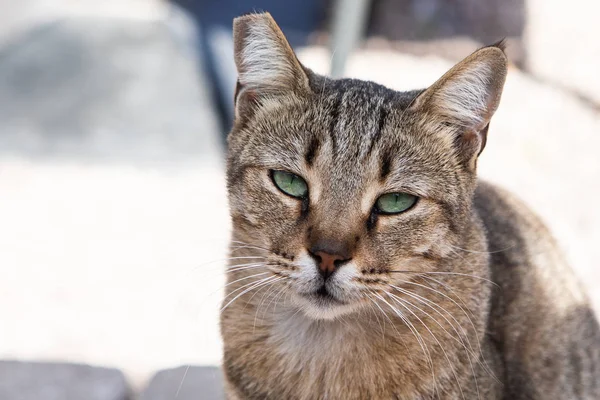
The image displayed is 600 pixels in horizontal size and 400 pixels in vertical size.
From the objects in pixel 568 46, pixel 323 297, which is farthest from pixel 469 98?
pixel 568 46

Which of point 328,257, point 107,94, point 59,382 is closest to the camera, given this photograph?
point 328,257

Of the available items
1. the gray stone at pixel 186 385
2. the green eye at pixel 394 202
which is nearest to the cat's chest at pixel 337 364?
the green eye at pixel 394 202

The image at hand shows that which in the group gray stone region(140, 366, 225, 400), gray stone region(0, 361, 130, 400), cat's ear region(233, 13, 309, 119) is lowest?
gray stone region(0, 361, 130, 400)

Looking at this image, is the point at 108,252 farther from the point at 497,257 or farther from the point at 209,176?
the point at 497,257

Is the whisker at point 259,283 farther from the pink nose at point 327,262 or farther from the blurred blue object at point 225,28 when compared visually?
the blurred blue object at point 225,28

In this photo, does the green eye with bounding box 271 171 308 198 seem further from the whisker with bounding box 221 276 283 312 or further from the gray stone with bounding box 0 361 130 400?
the gray stone with bounding box 0 361 130 400

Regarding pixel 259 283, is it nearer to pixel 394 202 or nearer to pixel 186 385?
pixel 394 202

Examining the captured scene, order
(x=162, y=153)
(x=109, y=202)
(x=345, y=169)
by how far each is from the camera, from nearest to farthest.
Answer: (x=345, y=169)
(x=109, y=202)
(x=162, y=153)

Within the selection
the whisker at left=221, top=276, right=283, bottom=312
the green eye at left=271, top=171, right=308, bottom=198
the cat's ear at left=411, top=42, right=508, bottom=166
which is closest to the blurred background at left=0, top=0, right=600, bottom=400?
the whisker at left=221, top=276, right=283, bottom=312
